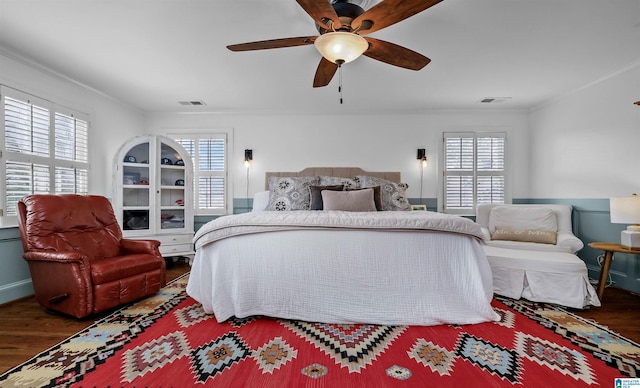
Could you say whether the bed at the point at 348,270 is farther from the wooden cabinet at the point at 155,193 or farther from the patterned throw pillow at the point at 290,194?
the wooden cabinet at the point at 155,193

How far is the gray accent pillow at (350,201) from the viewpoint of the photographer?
3158 mm

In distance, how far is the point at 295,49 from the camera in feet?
8.96

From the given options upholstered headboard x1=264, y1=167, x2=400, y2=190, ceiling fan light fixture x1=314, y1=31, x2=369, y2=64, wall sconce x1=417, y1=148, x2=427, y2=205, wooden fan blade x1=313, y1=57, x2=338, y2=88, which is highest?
wooden fan blade x1=313, y1=57, x2=338, y2=88

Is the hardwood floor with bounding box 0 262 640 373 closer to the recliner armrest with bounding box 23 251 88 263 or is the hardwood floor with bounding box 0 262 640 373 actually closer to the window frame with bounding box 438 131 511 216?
the recliner armrest with bounding box 23 251 88 263

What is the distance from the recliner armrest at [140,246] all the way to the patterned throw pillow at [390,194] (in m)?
2.43

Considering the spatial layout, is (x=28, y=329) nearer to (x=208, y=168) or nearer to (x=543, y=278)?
(x=208, y=168)

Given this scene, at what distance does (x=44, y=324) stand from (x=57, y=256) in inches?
20.7

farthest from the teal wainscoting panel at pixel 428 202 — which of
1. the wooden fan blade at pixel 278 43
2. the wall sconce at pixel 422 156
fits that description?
the wooden fan blade at pixel 278 43

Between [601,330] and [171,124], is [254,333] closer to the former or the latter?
[601,330]

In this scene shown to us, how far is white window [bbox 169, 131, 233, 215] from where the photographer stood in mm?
4754

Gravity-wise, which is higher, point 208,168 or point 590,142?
point 590,142

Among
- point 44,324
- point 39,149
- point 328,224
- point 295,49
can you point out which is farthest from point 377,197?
point 39,149

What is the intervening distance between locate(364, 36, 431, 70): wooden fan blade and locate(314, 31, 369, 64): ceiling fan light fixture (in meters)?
0.17

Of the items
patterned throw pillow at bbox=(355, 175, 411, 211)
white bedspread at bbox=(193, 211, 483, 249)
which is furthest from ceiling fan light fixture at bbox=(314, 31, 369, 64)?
patterned throw pillow at bbox=(355, 175, 411, 211)
